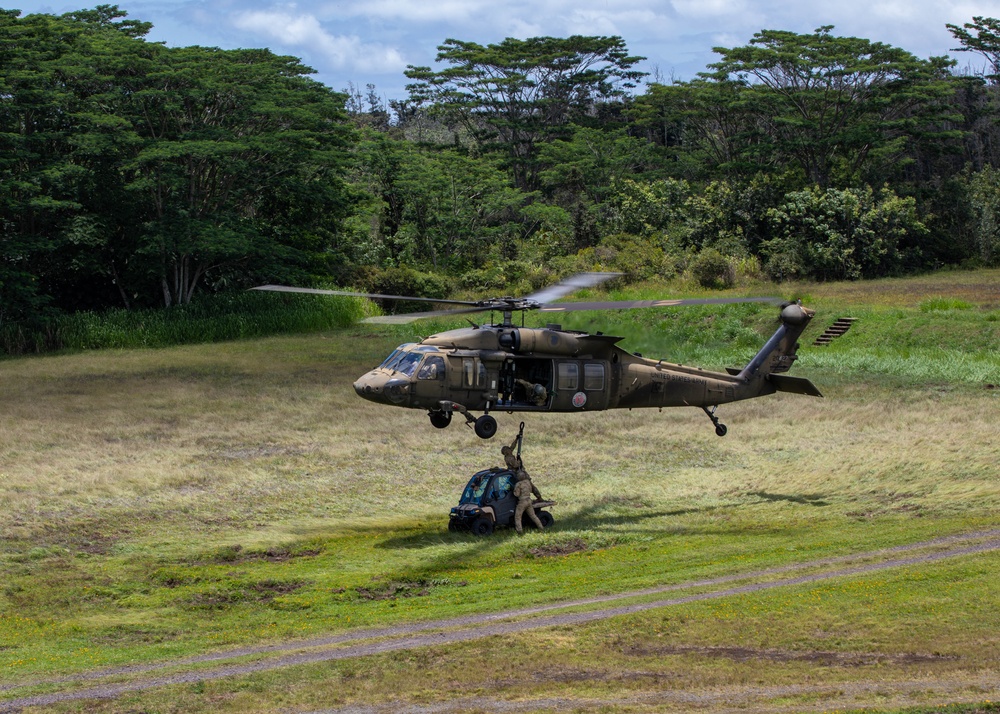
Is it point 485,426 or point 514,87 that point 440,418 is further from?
point 514,87

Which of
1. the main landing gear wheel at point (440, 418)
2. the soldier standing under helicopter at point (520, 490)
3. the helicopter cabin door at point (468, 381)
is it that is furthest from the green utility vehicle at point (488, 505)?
the helicopter cabin door at point (468, 381)

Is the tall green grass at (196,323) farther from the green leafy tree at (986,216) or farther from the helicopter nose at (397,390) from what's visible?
the green leafy tree at (986,216)

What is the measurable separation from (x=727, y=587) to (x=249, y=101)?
140 ft

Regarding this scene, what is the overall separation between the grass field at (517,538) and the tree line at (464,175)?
Answer: 41.2 ft

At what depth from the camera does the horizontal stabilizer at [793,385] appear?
24.7m

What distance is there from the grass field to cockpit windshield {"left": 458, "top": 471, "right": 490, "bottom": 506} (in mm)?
1113

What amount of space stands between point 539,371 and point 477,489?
285 cm

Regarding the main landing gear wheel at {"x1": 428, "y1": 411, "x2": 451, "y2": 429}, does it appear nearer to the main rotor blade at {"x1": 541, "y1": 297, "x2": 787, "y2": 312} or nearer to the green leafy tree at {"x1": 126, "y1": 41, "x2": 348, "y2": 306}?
the main rotor blade at {"x1": 541, "y1": 297, "x2": 787, "y2": 312}

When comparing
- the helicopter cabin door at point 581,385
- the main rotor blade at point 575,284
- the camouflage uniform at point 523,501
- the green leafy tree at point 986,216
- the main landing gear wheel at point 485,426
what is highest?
the green leafy tree at point 986,216

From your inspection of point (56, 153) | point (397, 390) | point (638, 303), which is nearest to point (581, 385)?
point (638, 303)

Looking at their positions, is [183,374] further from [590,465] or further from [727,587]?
[727,587]

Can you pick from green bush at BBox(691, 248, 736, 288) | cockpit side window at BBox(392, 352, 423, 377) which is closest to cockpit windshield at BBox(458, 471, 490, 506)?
cockpit side window at BBox(392, 352, 423, 377)

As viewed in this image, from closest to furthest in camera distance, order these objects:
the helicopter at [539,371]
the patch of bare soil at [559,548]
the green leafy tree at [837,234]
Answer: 1. the helicopter at [539,371]
2. the patch of bare soil at [559,548]
3. the green leafy tree at [837,234]

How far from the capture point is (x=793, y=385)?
978 inches
